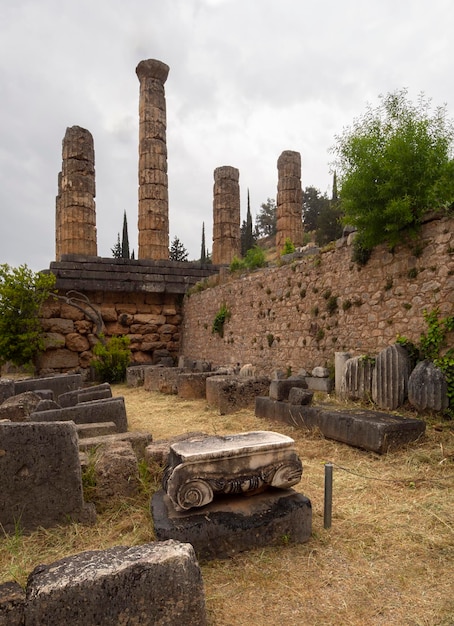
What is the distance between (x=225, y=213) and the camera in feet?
60.8

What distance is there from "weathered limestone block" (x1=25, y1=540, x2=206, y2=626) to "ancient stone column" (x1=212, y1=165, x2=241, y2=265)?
16773 mm

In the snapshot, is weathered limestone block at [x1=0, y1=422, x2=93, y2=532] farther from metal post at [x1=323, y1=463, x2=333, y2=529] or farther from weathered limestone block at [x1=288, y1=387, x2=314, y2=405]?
weathered limestone block at [x1=288, y1=387, x2=314, y2=405]

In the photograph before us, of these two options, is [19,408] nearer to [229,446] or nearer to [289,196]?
[229,446]

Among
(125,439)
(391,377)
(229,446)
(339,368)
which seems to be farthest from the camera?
(339,368)

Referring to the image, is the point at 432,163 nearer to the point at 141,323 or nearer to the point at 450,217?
the point at 450,217

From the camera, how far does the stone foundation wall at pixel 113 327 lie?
14977mm

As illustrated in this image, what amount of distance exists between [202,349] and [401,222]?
370 inches

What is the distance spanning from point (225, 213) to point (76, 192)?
589 centimetres

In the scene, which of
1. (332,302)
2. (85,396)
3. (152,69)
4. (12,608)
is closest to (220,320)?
(332,302)

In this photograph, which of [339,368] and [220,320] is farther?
[220,320]

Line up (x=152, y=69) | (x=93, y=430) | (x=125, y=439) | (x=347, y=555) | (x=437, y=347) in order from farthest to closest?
1. (x=152, y=69)
2. (x=437, y=347)
3. (x=93, y=430)
4. (x=125, y=439)
5. (x=347, y=555)

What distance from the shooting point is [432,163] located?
6285 millimetres

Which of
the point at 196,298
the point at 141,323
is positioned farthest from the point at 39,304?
the point at 196,298

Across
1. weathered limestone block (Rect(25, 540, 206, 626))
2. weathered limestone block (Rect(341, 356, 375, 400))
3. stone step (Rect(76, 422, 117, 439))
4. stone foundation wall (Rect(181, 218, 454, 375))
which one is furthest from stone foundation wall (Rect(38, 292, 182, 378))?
weathered limestone block (Rect(25, 540, 206, 626))
